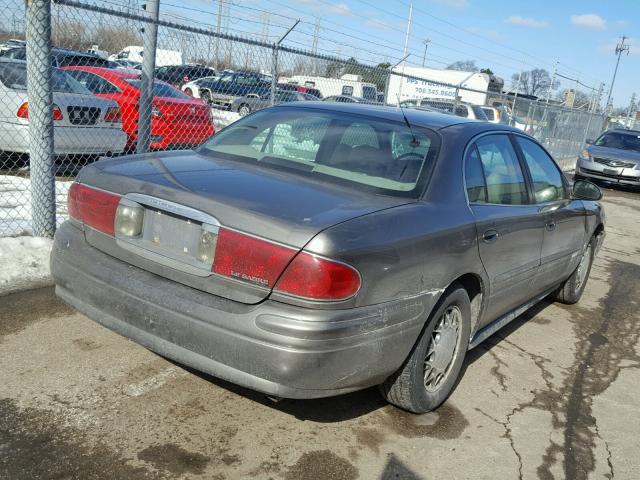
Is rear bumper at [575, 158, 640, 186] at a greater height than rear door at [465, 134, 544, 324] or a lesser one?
lesser

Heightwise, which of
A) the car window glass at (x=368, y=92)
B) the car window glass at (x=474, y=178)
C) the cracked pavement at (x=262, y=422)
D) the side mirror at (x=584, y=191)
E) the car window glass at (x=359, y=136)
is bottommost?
the cracked pavement at (x=262, y=422)

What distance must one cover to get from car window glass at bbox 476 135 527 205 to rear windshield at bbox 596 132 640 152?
49.4 ft

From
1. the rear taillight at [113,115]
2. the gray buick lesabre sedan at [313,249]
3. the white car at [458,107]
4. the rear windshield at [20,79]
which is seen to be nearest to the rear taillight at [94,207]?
the gray buick lesabre sedan at [313,249]

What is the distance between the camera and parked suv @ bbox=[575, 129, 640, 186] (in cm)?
1625

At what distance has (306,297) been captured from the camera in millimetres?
2492

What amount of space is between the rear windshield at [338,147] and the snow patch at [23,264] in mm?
1817

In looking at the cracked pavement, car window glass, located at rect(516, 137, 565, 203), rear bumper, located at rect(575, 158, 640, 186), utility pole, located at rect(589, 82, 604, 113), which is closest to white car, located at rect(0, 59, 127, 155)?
the cracked pavement

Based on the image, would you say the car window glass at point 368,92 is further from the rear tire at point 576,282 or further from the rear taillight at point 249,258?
the rear taillight at point 249,258

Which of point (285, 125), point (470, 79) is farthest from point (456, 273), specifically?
point (470, 79)

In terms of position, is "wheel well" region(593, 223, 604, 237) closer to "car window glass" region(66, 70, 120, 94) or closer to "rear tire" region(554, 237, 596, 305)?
"rear tire" region(554, 237, 596, 305)

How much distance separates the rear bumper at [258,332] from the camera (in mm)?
2492

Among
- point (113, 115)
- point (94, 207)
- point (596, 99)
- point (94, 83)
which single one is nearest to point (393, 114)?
point (94, 207)

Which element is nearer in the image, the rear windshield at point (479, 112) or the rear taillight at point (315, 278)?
the rear taillight at point (315, 278)

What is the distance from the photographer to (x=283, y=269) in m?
2.50
